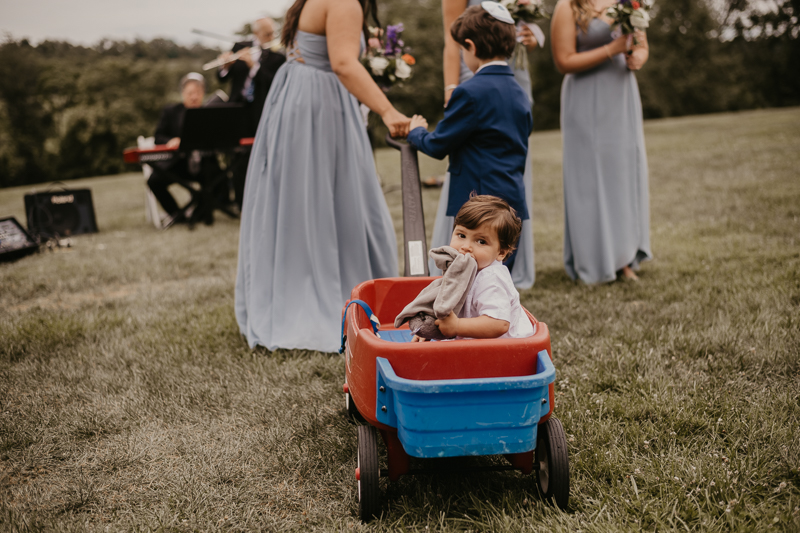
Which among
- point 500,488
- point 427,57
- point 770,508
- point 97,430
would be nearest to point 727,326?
point 770,508

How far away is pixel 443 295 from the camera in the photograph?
1994 millimetres

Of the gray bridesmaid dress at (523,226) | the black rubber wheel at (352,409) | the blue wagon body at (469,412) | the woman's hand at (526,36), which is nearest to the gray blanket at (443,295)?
the blue wagon body at (469,412)

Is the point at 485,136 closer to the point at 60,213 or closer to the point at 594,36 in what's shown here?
the point at 594,36

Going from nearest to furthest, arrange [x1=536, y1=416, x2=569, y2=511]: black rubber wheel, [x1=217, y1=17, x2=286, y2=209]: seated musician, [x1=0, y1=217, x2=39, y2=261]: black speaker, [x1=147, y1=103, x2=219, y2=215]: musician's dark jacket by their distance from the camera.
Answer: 1. [x1=536, y1=416, x2=569, y2=511]: black rubber wheel
2. [x1=0, y1=217, x2=39, y2=261]: black speaker
3. [x1=217, y1=17, x2=286, y2=209]: seated musician
4. [x1=147, y1=103, x2=219, y2=215]: musician's dark jacket

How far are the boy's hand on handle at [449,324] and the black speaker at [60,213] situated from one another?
23.5ft

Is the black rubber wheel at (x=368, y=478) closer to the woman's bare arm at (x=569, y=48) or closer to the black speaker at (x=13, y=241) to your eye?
the woman's bare arm at (x=569, y=48)

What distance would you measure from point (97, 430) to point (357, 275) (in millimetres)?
1664

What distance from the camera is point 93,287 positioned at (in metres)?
5.38

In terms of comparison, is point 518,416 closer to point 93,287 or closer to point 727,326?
point 727,326

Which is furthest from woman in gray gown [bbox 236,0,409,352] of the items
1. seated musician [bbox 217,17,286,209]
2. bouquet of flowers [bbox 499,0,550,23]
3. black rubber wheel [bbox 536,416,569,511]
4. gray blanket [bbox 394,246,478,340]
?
seated musician [bbox 217,17,286,209]

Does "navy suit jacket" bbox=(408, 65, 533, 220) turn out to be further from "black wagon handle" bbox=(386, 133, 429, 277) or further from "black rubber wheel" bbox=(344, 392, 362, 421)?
"black rubber wheel" bbox=(344, 392, 362, 421)

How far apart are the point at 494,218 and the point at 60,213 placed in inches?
310

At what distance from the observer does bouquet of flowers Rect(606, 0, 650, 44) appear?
4.11m

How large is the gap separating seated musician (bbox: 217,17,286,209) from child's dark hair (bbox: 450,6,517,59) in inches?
201
